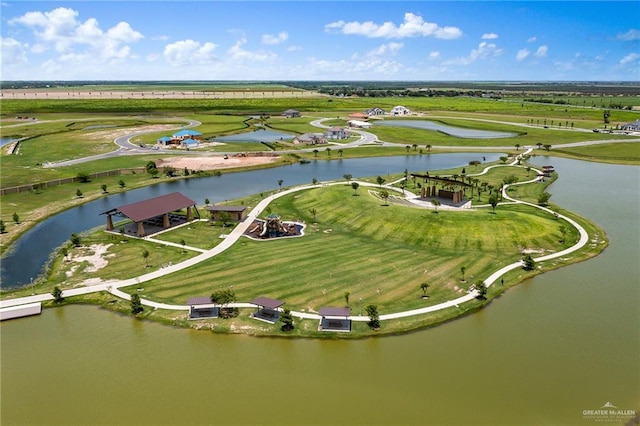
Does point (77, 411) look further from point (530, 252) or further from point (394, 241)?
point (530, 252)

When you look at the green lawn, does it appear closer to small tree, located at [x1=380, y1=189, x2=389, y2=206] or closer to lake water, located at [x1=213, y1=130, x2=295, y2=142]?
small tree, located at [x1=380, y1=189, x2=389, y2=206]

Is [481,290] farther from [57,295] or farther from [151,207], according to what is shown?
[151,207]

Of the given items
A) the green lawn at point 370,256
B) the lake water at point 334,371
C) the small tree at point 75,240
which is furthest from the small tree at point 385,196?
the small tree at point 75,240

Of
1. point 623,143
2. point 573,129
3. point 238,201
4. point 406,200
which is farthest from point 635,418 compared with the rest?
point 573,129

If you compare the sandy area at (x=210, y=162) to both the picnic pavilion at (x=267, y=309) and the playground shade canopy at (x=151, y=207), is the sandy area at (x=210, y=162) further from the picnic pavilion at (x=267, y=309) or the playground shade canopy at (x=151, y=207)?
the picnic pavilion at (x=267, y=309)

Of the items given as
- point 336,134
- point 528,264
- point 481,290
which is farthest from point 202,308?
point 336,134

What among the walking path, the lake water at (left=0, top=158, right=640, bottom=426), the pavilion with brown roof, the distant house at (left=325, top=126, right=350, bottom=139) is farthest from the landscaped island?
the distant house at (left=325, top=126, right=350, bottom=139)
